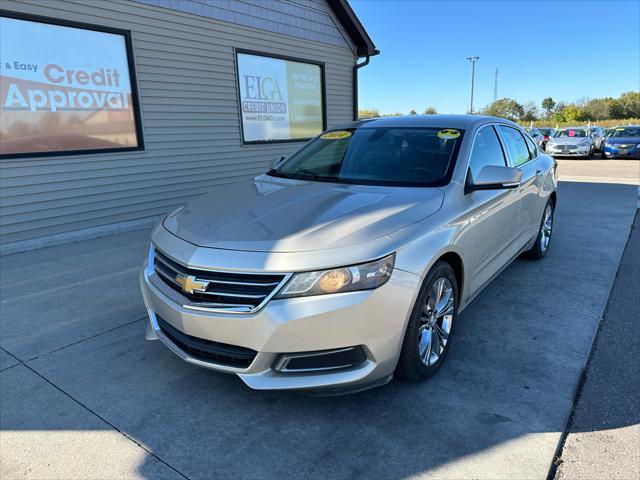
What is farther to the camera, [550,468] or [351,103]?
[351,103]

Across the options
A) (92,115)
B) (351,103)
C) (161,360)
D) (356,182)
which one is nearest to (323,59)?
(351,103)

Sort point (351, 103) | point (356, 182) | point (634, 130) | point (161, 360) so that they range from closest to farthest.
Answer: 1. point (161, 360)
2. point (356, 182)
3. point (351, 103)
4. point (634, 130)

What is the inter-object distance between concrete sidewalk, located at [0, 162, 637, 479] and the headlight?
77 centimetres

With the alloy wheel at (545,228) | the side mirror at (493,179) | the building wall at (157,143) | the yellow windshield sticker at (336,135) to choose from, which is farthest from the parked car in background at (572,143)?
the side mirror at (493,179)

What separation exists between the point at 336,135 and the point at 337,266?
7.21 feet

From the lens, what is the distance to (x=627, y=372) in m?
2.92

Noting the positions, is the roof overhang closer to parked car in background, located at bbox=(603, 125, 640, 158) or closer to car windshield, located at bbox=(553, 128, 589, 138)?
parked car in background, located at bbox=(603, 125, 640, 158)

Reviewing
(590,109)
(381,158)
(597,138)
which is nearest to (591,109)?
(590,109)

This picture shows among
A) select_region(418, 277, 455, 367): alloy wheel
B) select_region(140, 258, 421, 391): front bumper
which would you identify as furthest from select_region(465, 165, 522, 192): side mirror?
select_region(140, 258, 421, 391): front bumper

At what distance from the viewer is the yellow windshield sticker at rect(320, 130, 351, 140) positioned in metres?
4.10

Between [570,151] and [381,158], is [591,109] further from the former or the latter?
[381,158]

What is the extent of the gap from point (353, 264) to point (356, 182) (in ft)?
4.00

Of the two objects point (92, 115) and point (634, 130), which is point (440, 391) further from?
point (634, 130)

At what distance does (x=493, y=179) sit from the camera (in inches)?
123
